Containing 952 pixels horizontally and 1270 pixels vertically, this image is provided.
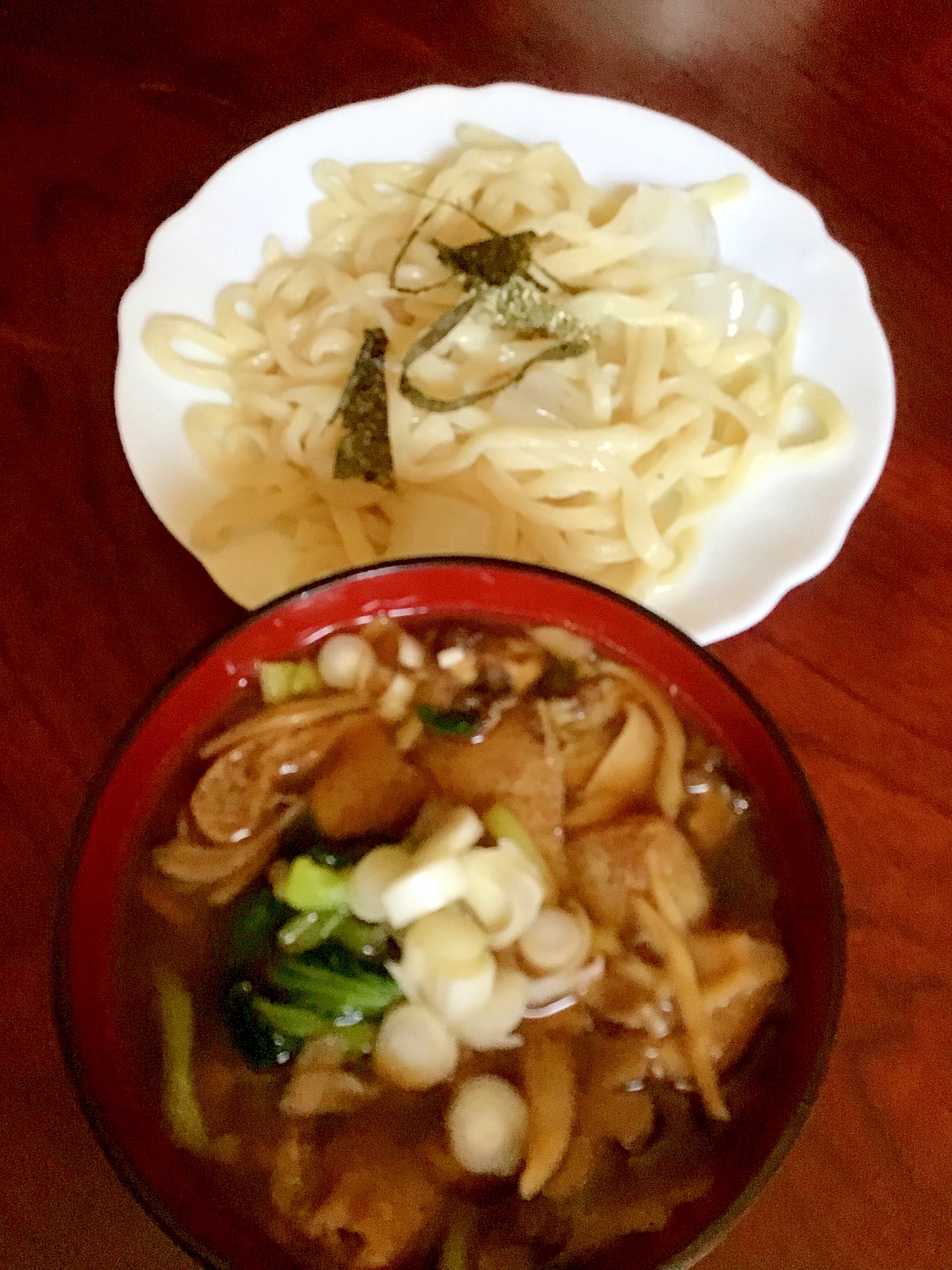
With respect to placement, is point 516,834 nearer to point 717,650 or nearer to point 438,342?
point 717,650

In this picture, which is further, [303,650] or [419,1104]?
[303,650]

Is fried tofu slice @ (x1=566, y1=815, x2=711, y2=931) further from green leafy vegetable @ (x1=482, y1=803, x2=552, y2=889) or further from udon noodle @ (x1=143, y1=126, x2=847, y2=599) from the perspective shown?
udon noodle @ (x1=143, y1=126, x2=847, y2=599)

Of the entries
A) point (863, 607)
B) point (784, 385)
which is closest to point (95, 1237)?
point (863, 607)

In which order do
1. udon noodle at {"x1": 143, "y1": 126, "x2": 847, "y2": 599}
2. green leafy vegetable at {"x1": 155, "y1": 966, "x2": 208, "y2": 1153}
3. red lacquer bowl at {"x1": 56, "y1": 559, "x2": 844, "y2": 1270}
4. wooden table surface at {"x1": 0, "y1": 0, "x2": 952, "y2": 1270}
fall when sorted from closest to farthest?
1. red lacquer bowl at {"x1": 56, "y1": 559, "x2": 844, "y2": 1270}
2. green leafy vegetable at {"x1": 155, "y1": 966, "x2": 208, "y2": 1153}
3. wooden table surface at {"x1": 0, "y1": 0, "x2": 952, "y2": 1270}
4. udon noodle at {"x1": 143, "y1": 126, "x2": 847, "y2": 599}

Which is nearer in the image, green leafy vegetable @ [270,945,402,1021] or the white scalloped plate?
green leafy vegetable @ [270,945,402,1021]

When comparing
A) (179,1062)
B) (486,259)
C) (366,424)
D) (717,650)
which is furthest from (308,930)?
(486,259)

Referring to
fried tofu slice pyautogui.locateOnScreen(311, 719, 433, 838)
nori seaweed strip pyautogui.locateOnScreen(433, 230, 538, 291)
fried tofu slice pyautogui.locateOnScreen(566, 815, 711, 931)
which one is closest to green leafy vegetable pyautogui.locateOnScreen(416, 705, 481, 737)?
fried tofu slice pyautogui.locateOnScreen(311, 719, 433, 838)
